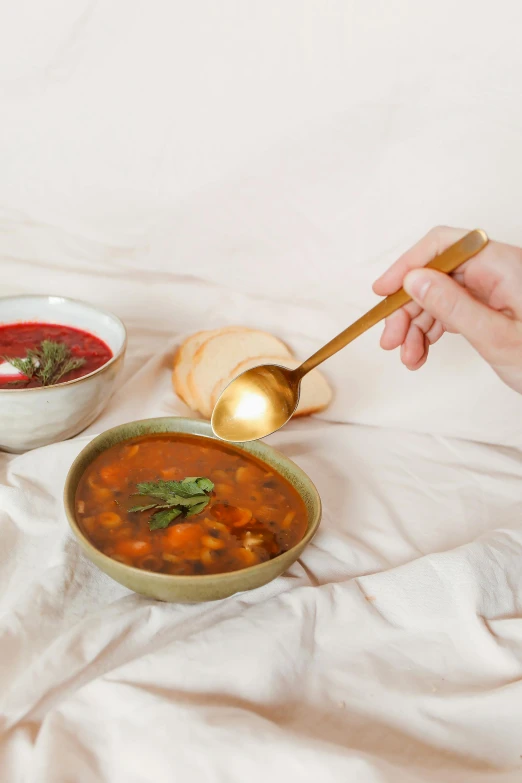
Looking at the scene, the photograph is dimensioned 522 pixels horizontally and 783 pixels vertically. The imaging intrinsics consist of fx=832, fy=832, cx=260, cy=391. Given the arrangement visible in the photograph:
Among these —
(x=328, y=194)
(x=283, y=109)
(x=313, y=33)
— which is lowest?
(x=328, y=194)

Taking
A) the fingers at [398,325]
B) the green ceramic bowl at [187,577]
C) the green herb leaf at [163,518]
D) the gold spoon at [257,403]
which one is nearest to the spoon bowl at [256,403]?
the gold spoon at [257,403]

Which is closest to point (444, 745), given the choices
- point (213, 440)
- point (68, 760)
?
point (68, 760)

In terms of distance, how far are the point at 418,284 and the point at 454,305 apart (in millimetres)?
91

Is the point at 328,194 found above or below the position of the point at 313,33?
below

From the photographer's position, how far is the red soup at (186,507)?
1.76 metres

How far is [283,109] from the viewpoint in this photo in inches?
116

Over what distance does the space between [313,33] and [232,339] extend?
1085 millimetres

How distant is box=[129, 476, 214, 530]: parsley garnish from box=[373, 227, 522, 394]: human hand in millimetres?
647

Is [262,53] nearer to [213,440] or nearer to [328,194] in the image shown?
[328,194]

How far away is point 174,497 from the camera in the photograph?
1868mm

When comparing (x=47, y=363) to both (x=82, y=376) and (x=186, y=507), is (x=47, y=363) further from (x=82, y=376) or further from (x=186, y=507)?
(x=186, y=507)

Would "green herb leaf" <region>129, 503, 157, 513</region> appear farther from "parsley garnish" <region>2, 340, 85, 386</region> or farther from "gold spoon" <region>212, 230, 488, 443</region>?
"parsley garnish" <region>2, 340, 85, 386</region>

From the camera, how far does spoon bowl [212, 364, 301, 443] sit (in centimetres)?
208

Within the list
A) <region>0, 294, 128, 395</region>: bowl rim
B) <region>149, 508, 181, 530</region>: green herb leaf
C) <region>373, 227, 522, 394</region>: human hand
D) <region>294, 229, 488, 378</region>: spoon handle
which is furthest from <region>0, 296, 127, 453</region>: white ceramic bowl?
<region>373, 227, 522, 394</region>: human hand
